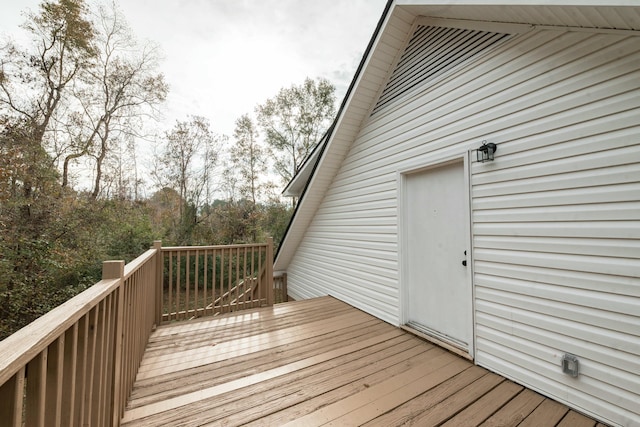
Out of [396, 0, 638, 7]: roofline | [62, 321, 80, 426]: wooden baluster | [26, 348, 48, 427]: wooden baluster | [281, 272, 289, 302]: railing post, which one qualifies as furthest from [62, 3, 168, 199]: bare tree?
[396, 0, 638, 7]: roofline

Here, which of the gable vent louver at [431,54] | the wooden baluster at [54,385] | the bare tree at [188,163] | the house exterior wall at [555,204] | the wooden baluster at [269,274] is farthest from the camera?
the bare tree at [188,163]

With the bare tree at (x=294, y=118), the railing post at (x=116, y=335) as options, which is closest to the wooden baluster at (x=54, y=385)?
the railing post at (x=116, y=335)

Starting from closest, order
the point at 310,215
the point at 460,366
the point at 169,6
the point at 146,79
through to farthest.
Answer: the point at 460,366, the point at 169,6, the point at 310,215, the point at 146,79

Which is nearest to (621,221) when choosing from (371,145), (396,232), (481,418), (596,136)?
(596,136)

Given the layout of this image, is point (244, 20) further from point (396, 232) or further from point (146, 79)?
point (146, 79)

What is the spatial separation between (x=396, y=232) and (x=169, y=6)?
21.4 feet

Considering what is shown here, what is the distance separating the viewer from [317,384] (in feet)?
7.33

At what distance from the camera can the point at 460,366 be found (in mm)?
2539

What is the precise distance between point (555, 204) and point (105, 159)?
13.0 meters

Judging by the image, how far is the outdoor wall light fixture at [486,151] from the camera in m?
2.52

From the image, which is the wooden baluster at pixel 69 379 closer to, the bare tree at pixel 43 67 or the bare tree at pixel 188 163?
the bare tree at pixel 43 67

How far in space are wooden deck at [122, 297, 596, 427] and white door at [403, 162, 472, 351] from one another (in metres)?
0.34

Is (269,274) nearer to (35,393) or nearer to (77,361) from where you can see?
(77,361)

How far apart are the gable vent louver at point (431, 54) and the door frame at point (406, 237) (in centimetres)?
111
